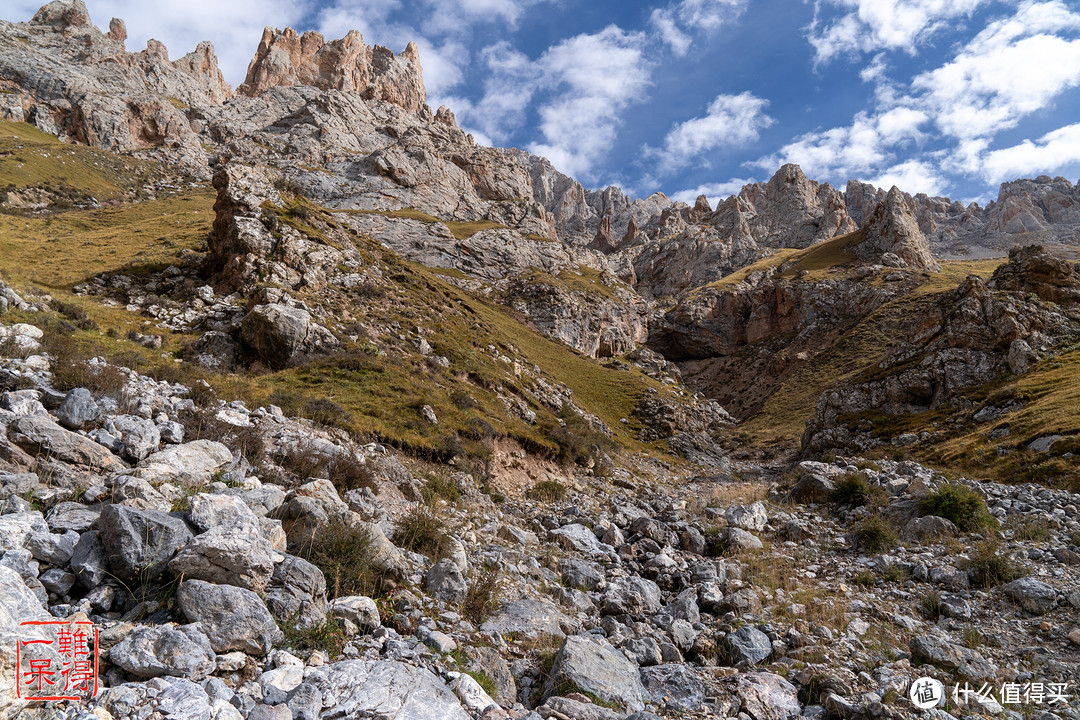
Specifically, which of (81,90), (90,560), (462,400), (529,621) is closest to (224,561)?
(90,560)

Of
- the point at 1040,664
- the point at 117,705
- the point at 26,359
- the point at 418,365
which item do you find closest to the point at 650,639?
the point at 1040,664

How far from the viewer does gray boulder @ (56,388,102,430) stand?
8.77 m

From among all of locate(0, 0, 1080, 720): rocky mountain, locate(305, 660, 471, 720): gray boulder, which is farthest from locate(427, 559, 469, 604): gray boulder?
locate(305, 660, 471, 720): gray boulder

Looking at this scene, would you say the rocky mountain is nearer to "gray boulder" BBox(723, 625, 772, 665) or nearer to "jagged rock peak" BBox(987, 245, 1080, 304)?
"gray boulder" BBox(723, 625, 772, 665)

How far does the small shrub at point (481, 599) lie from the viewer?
7488mm

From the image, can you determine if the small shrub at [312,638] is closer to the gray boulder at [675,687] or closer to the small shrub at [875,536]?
the gray boulder at [675,687]

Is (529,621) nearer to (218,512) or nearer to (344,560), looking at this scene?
(344,560)

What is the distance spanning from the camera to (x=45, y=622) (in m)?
4.12

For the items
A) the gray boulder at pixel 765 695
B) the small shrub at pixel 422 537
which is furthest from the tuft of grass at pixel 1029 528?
the small shrub at pixel 422 537

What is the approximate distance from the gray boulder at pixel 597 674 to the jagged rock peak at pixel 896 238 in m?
112

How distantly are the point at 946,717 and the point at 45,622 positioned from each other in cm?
986

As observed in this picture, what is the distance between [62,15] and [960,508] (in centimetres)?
21124

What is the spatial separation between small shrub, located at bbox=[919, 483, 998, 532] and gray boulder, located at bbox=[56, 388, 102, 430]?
20.3 meters

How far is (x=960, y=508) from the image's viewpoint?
1320 cm
